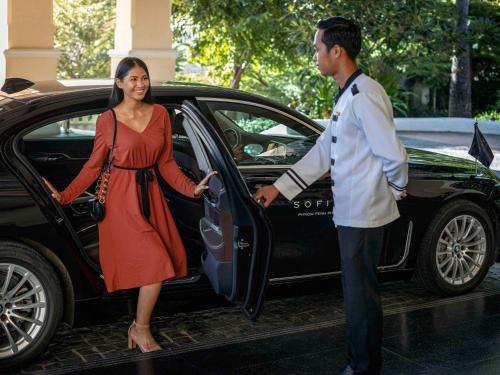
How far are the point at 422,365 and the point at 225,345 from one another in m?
1.19

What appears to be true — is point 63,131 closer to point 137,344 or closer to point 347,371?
point 137,344

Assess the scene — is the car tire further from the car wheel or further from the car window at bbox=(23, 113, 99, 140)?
A: the car wheel

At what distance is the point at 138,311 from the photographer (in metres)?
5.38

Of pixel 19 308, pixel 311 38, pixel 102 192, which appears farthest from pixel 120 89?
pixel 311 38

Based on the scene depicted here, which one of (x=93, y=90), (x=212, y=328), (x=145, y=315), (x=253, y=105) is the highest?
(x=93, y=90)

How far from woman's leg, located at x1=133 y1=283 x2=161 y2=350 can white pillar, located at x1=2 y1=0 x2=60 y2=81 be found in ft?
26.0

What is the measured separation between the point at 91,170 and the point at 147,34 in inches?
373

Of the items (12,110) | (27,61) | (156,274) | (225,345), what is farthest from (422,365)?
(27,61)

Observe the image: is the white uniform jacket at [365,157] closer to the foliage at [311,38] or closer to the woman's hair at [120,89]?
the woman's hair at [120,89]

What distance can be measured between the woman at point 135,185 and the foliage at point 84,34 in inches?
1150

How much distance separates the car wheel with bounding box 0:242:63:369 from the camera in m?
4.96

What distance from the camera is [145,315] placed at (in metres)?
5.36

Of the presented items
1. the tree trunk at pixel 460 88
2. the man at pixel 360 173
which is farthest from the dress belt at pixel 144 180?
the tree trunk at pixel 460 88

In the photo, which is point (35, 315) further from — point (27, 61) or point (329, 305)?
point (27, 61)
